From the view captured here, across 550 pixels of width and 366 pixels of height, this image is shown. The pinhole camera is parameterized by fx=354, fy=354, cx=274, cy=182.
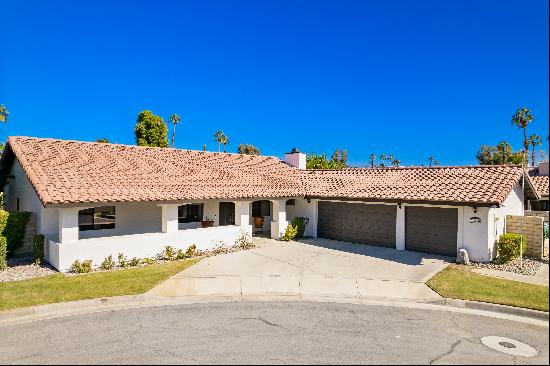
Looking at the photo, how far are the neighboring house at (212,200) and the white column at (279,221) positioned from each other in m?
0.06

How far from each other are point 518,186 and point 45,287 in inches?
859

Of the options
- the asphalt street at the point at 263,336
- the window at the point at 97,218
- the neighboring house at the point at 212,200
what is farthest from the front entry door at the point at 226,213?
the asphalt street at the point at 263,336

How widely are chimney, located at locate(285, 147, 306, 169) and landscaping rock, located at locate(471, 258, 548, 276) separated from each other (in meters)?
14.3

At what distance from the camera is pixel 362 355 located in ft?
23.1

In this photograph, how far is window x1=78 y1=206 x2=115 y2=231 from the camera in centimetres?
1675

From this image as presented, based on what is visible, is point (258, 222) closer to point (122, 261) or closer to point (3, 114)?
point (122, 261)

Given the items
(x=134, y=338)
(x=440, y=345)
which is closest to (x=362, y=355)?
(x=440, y=345)

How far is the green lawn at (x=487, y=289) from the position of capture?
32.8 ft

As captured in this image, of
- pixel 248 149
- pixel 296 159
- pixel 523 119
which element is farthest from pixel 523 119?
pixel 248 149

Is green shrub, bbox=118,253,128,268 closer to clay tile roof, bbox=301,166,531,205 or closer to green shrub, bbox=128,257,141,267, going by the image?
green shrub, bbox=128,257,141,267

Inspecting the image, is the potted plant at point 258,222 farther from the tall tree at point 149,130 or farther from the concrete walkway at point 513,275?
the tall tree at point 149,130

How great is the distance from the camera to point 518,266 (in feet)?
47.2

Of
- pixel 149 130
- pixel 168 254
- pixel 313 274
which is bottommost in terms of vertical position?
pixel 313 274

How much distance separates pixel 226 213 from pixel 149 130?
26803mm
